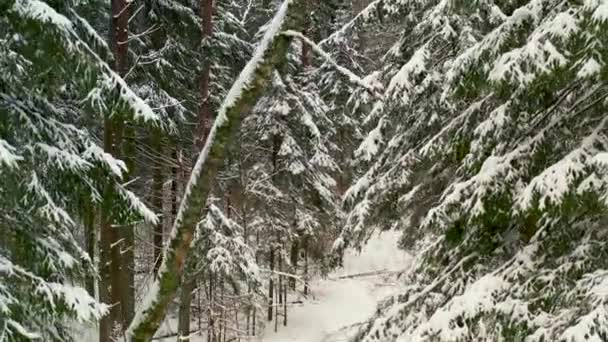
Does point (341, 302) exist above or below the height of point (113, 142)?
below

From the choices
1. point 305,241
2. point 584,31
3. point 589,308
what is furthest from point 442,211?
point 305,241

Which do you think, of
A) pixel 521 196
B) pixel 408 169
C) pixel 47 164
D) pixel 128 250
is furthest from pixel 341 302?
pixel 521 196

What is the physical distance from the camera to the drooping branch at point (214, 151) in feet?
9.30

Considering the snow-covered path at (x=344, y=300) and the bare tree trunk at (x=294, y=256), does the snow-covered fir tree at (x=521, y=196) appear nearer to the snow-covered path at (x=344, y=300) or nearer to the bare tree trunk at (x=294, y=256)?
the snow-covered path at (x=344, y=300)

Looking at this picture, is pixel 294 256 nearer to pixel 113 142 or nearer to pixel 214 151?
pixel 113 142

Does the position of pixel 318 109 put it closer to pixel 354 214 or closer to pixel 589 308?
pixel 354 214

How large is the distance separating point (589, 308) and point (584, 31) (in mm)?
1887

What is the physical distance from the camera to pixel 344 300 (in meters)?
19.0

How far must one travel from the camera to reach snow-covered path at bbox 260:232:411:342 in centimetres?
1642

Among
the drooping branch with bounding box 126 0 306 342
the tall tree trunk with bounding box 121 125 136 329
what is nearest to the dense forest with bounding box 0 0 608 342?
the drooping branch with bounding box 126 0 306 342

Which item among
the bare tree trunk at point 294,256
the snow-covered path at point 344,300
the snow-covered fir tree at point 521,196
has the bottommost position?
the snow-covered path at point 344,300

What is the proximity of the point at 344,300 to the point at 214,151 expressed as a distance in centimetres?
1670

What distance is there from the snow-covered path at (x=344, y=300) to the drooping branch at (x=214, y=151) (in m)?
10.9

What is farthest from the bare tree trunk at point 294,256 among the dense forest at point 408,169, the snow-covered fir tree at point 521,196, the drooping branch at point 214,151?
the drooping branch at point 214,151
